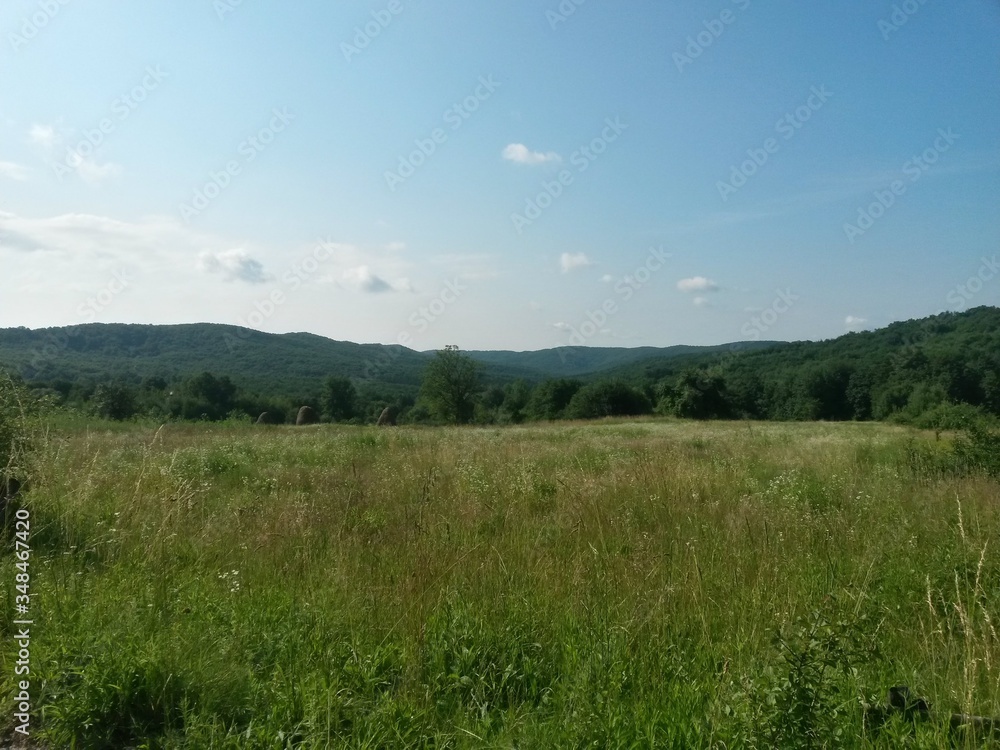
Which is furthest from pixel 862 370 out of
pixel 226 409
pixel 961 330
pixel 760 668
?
pixel 760 668

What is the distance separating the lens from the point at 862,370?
2486 inches

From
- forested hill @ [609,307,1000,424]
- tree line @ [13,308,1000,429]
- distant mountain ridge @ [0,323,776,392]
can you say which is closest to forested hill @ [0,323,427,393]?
distant mountain ridge @ [0,323,776,392]

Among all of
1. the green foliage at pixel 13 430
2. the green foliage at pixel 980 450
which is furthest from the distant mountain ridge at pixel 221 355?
the green foliage at pixel 980 450

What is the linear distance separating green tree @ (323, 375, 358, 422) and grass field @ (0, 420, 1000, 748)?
71.6 meters

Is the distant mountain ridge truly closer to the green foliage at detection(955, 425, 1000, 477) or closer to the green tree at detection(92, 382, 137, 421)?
the green tree at detection(92, 382, 137, 421)

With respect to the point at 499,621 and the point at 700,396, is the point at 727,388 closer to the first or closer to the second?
the point at 700,396

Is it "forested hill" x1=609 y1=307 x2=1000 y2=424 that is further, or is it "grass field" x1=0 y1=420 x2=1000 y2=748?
"forested hill" x1=609 y1=307 x2=1000 y2=424

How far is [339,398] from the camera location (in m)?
77.6

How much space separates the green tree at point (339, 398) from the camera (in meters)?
76.0

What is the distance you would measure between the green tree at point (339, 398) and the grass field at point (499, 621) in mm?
71618

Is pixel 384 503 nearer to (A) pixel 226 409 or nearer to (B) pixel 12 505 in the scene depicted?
(B) pixel 12 505

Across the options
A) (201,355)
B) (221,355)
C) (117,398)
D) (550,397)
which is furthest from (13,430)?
(221,355)

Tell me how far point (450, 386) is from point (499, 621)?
209ft

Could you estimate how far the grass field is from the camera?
7.88 ft
